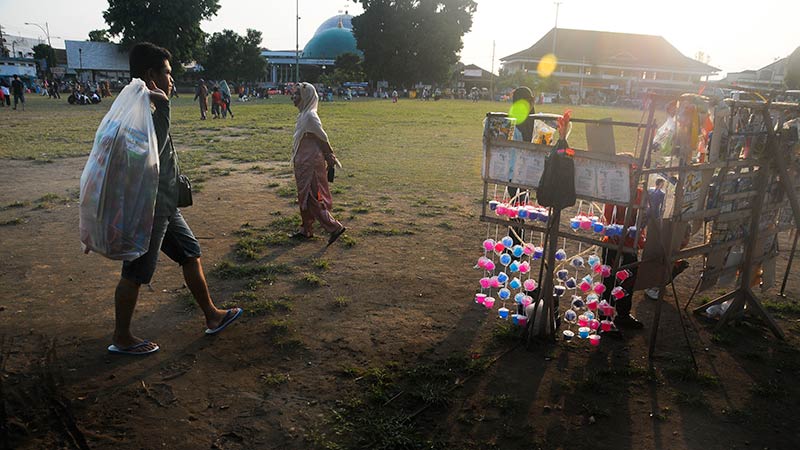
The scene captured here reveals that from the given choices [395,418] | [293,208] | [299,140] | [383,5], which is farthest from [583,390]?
[383,5]

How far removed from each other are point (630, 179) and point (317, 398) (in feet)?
7.53

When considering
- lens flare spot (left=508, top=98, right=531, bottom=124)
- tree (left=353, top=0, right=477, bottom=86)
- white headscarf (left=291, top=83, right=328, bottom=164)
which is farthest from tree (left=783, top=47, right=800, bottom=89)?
white headscarf (left=291, top=83, right=328, bottom=164)

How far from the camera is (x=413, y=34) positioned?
56.2m

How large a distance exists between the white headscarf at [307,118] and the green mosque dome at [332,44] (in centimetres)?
7870

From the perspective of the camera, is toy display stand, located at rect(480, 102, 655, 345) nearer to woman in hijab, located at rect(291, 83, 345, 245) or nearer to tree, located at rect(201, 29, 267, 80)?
woman in hijab, located at rect(291, 83, 345, 245)

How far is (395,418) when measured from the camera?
2977mm

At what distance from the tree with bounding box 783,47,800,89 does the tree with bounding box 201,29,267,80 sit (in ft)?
180

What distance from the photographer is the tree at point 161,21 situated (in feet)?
168

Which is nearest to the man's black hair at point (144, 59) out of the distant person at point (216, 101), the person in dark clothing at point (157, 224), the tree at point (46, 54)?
the person in dark clothing at point (157, 224)

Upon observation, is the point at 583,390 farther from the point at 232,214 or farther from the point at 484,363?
the point at 232,214

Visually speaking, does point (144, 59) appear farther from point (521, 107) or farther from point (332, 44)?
point (332, 44)

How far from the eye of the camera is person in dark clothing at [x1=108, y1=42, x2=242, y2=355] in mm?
3365

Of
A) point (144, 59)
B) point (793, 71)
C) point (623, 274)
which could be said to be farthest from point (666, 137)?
point (793, 71)

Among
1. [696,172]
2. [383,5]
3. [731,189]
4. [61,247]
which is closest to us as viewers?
[696,172]
